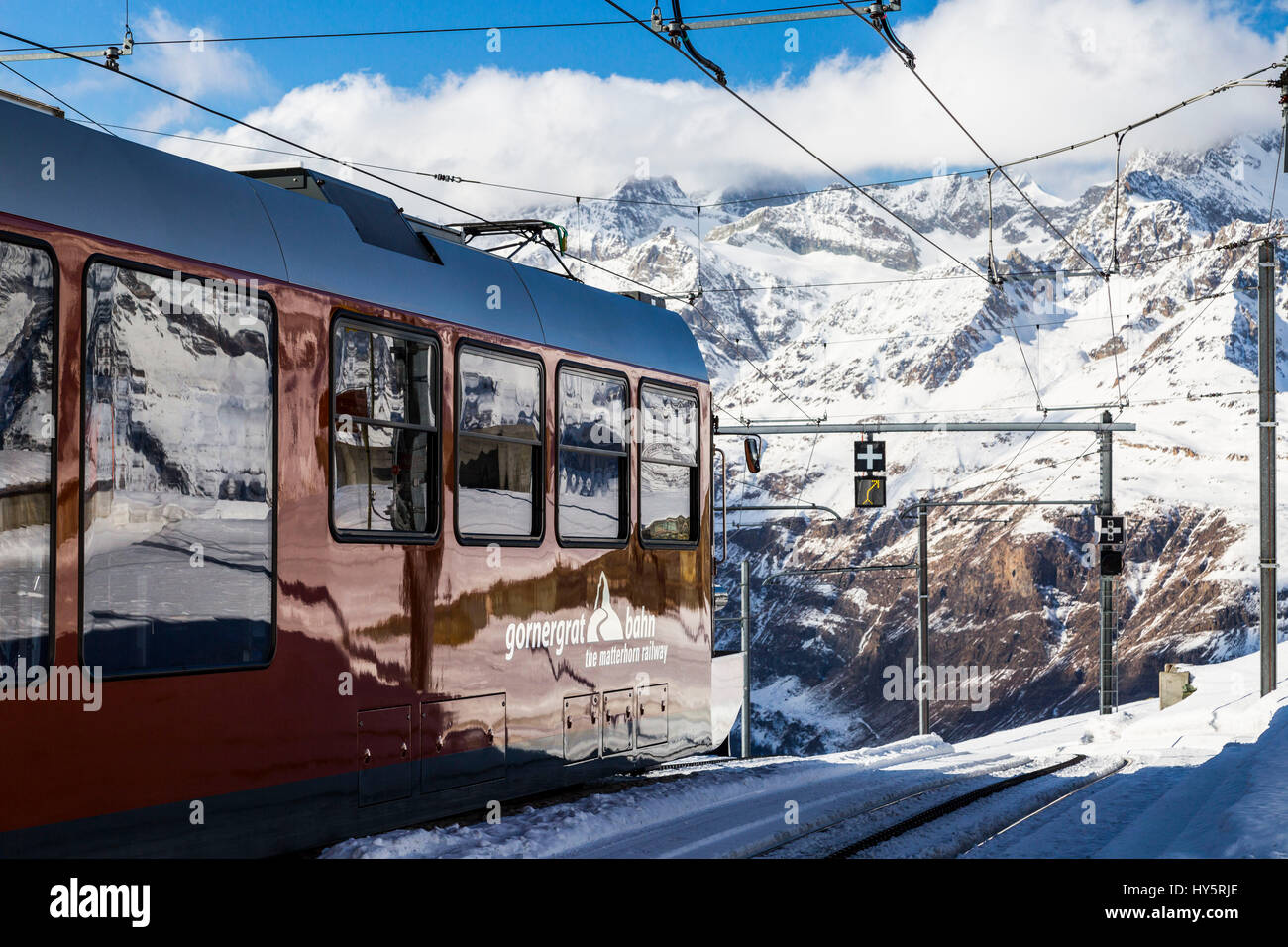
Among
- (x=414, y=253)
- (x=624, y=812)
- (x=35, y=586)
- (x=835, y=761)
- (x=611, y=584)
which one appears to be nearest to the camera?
(x=35, y=586)

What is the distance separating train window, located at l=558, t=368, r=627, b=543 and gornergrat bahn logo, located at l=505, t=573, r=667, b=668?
47cm

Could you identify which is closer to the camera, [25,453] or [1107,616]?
[25,453]

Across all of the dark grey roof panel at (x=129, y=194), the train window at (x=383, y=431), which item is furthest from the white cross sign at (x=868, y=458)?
the dark grey roof panel at (x=129, y=194)

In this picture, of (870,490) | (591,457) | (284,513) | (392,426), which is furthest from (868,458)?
(284,513)

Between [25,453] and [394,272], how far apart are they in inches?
117

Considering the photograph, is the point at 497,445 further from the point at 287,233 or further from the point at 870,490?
the point at 870,490

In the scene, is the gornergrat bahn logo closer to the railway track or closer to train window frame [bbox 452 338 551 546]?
train window frame [bbox 452 338 551 546]

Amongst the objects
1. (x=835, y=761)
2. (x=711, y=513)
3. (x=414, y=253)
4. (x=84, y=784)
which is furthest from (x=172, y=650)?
(x=835, y=761)

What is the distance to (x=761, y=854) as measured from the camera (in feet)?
29.9

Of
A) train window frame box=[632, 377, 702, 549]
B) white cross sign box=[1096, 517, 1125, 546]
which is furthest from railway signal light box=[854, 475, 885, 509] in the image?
train window frame box=[632, 377, 702, 549]

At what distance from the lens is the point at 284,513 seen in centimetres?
750

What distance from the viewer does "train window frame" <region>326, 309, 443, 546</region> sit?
786 centimetres
